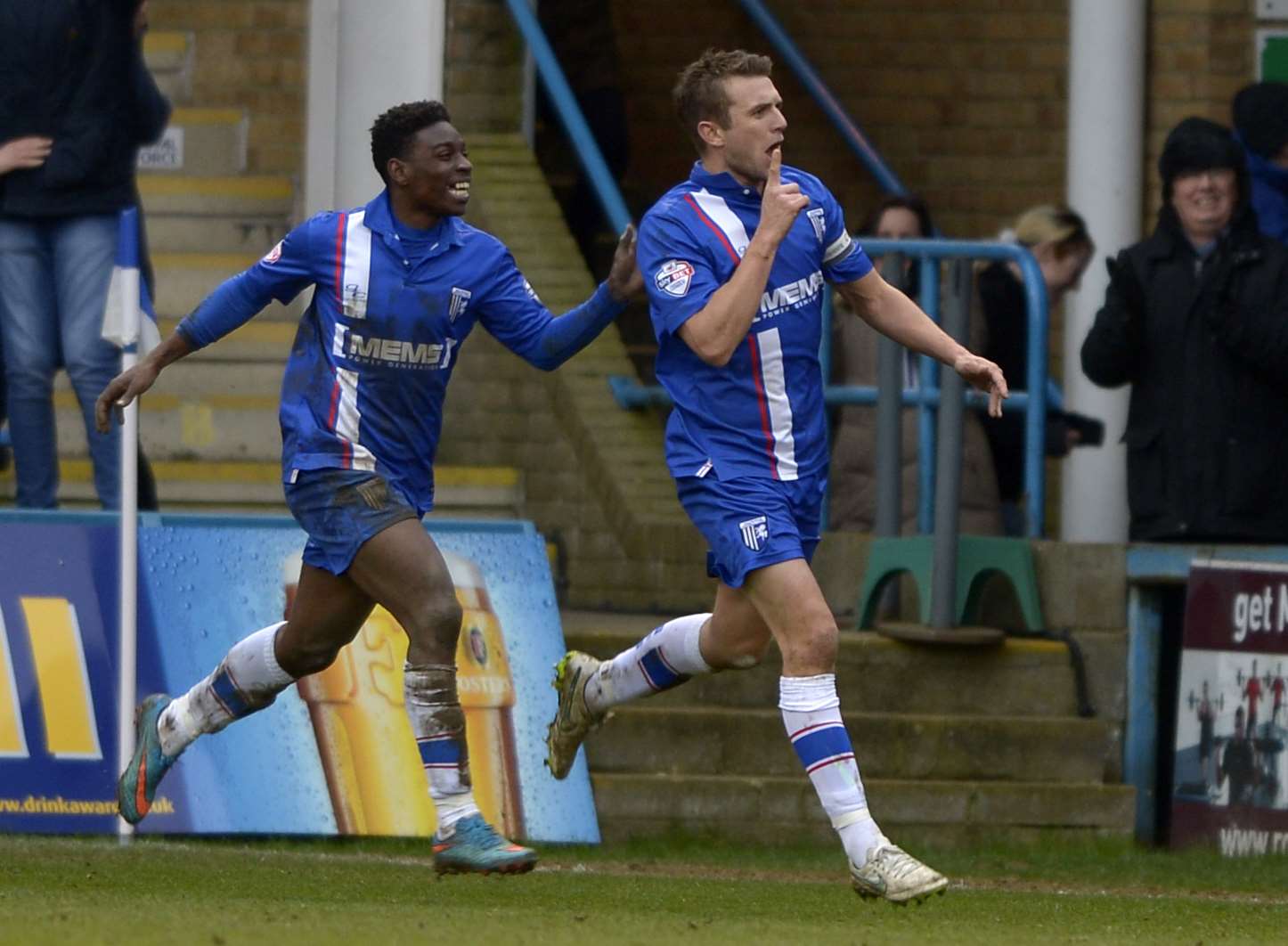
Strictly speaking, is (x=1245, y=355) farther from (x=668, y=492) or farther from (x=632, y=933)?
(x=632, y=933)

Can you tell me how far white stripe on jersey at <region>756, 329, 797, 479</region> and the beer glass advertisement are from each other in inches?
113

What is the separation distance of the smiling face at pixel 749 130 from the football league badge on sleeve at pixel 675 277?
0.33 metres

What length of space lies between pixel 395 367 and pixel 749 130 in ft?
3.81

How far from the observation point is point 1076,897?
8.47 m

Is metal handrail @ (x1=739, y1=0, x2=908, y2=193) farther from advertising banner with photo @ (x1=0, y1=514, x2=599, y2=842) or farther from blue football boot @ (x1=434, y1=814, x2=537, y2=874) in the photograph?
blue football boot @ (x1=434, y1=814, x2=537, y2=874)

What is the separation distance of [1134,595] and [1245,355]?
3.38 ft

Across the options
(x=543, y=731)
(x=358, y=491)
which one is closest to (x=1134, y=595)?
(x=543, y=731)

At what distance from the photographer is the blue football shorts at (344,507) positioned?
312 inches

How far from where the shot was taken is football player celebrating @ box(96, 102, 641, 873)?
25.9 feet

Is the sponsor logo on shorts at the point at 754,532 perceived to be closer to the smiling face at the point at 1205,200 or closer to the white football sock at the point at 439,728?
the white football sock at the point at 439,728

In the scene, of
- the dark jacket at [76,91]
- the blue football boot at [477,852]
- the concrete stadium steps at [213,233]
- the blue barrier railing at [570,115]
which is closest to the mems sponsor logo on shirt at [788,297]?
the blue football boot at [477,852]

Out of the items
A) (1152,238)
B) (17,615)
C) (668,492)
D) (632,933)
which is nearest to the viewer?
(632,933)

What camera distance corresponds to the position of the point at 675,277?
24.8 ft

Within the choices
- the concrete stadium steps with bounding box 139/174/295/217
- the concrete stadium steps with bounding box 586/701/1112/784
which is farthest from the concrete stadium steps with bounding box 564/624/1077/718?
the concrete stadium steps with bounding box 139/174/295/217
